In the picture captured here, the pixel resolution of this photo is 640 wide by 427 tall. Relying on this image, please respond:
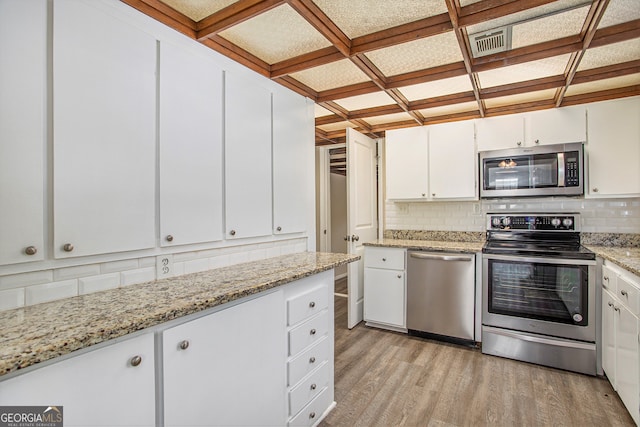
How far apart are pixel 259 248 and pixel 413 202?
7.26 ft

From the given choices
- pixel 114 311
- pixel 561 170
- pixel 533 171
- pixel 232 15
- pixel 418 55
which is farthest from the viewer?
pixel 533 171

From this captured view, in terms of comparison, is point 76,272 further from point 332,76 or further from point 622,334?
point 622,334

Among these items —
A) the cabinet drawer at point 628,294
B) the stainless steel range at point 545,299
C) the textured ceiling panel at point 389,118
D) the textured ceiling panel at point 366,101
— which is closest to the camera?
the cabinet drawer at point 628,294

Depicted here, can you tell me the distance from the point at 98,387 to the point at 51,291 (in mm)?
520

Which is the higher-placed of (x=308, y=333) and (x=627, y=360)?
(x=308, y=333)

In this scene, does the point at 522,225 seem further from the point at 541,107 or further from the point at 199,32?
the point at 199,32

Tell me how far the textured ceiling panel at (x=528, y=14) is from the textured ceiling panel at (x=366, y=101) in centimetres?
104

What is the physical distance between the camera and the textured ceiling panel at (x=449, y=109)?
306cm

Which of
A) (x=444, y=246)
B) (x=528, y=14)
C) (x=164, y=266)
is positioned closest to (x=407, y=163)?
(x=444, y=246)

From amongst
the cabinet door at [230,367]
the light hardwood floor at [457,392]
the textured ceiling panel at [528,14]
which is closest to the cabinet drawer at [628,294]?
the light hardwood floor at [457,392]

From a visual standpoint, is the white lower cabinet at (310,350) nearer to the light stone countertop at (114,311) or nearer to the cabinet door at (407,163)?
the light stone countertop at (114,311)

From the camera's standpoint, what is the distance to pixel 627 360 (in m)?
1.89

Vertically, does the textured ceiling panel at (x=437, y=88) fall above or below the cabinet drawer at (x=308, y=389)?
above

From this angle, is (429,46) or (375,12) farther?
(429,46)
